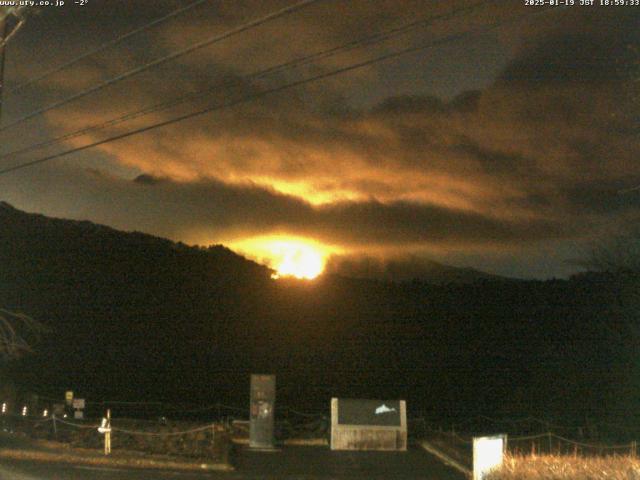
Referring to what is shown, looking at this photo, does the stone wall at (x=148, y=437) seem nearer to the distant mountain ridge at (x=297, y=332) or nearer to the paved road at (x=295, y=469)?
the paved road at (x=295, y=469)

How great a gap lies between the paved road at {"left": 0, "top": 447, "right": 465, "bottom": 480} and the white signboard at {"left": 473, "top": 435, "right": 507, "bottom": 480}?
6948mm

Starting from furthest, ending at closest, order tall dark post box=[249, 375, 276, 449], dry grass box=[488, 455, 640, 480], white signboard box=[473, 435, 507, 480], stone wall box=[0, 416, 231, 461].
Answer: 1. tall dark post box=[249, 375, 276, 449]
2. stone wall box=[0, 416, 231, 461]
3. white signboard box=[473, 435, 507, 480]
4. dry grass box=[488, 455, 640, 480]

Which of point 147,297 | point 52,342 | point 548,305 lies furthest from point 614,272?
point 147,297

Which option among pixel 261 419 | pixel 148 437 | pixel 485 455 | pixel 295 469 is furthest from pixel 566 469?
pixel 148 437

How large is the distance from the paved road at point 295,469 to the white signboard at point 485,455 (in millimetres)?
6948

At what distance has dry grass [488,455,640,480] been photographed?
11.6m

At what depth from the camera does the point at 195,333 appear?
3041 inches

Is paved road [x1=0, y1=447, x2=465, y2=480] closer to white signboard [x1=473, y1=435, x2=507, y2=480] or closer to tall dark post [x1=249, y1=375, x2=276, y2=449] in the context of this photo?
tall dark post [x1=249, y1=375, x2=276, y2=449]

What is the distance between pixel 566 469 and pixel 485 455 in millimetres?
1496

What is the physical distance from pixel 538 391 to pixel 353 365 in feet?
61.3

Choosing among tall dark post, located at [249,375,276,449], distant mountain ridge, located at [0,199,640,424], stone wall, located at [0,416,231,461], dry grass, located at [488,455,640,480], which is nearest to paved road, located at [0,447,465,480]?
tall dark post, located at [249,375,276,449]

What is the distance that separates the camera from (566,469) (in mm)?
12312

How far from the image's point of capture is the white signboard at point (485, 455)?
13148mm

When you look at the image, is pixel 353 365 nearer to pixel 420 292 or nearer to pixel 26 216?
pixel 420 292
